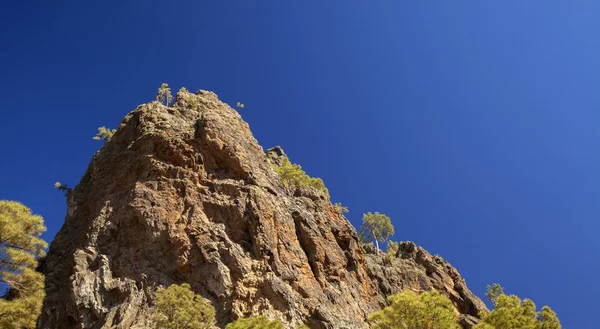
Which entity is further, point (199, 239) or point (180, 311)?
point (199, 239)

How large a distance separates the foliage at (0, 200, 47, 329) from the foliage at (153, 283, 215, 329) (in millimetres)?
7482

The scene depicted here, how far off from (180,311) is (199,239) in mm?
9891

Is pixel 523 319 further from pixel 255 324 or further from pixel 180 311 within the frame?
pixel 180 311

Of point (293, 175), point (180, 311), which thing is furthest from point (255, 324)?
point (293, 175)

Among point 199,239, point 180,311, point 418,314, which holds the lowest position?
point 180,311

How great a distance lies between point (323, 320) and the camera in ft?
107

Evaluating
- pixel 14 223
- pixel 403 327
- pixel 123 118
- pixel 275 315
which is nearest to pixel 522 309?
pixel 403 327

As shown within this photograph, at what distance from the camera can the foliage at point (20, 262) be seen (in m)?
23.3

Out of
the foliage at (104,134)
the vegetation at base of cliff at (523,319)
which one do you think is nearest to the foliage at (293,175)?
the foliage at (104,134)

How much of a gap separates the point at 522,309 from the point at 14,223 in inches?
1355

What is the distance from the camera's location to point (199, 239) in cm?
3459

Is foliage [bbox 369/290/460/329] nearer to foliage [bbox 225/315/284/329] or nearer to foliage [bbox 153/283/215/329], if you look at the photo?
foliage [bbox 225/315/284/329]

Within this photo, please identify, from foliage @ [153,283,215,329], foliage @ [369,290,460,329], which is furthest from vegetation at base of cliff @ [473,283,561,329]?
foliage @ [153,283,215,329]

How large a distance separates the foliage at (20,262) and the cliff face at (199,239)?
6257mm
